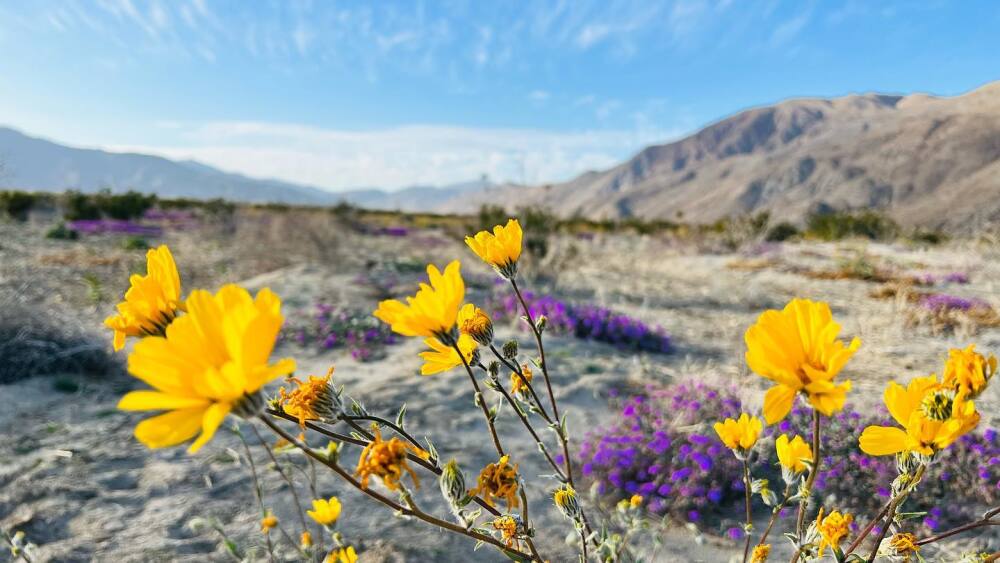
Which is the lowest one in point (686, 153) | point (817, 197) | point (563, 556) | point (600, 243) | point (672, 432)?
point (563, 556)

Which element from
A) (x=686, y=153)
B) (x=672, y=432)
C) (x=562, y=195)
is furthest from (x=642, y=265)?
(x=686, y=153)

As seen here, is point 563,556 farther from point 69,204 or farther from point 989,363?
point 69,204

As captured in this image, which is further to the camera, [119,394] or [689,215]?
[689,215]

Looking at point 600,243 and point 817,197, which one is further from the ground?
point 817,197

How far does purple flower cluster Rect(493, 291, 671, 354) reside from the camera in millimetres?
5535

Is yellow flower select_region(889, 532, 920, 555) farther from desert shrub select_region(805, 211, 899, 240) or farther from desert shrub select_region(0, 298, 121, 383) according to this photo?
desert shrub select_region(805, 211, 899, 240)

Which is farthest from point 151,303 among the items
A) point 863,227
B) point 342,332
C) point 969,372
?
point 863,227

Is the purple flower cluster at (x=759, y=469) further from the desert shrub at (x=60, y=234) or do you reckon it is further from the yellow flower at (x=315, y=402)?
the desert shrub at (x=60, y=234)

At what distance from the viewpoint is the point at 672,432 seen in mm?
3154

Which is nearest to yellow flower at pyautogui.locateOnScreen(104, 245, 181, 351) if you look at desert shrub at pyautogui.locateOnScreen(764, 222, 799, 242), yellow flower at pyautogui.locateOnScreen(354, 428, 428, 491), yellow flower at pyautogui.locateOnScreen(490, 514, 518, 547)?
yellow flower at pyautogui.locateOnScreen(354, 428, 428, 491)

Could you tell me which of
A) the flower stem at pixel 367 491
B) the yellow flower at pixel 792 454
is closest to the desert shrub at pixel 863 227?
the yellow flower at pixel 792 454

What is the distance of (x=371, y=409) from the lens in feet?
12.5

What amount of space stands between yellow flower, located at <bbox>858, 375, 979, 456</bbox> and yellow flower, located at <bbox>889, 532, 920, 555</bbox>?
205 mm

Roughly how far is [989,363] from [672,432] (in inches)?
97.2
